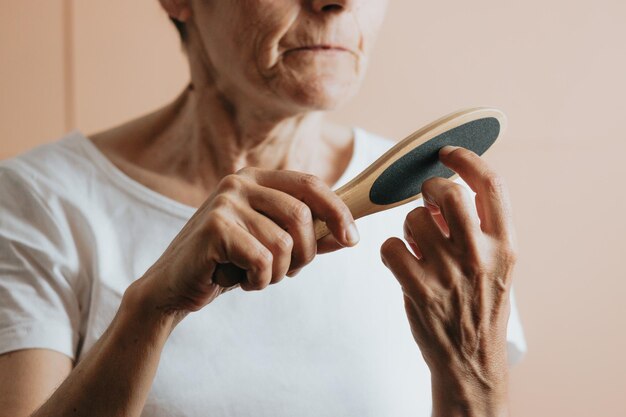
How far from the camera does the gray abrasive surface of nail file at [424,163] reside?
0.69 meters

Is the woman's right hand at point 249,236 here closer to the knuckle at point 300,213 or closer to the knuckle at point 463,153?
the knuckle at point 300,213

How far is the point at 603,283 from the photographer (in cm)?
143

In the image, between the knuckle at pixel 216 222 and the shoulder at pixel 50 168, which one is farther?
the shoulder at pixel 50 168

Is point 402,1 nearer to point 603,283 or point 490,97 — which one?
point 490,97

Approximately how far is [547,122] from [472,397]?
802 millimetres

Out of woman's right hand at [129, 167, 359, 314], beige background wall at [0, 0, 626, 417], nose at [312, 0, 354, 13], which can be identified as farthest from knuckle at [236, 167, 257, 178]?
beige background wall at [0, 0, 626, 417]

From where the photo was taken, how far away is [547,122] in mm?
1431

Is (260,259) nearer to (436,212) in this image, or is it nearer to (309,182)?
(309,182)

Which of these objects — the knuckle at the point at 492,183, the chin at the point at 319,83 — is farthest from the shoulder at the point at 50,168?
the knuckle at the point at 492,183

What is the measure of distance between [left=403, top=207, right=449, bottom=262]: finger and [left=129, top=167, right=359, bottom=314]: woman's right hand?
0.24 feet

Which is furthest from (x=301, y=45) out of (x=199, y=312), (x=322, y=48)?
(x=199, y=312)

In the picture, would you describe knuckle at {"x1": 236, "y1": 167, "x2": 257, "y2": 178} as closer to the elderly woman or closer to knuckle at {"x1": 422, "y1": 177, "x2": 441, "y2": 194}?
the elderly woman

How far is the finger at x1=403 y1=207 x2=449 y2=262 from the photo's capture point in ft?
2.24

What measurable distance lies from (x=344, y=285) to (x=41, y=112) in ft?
2.50
